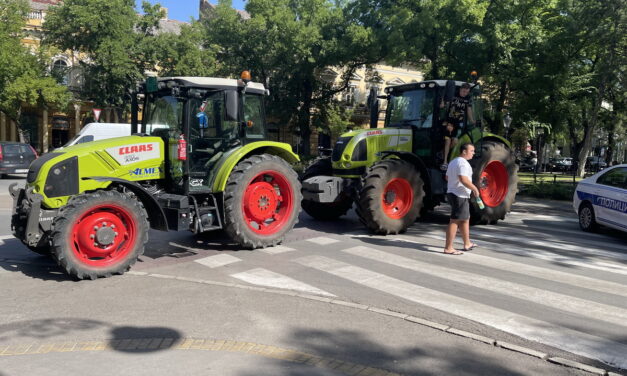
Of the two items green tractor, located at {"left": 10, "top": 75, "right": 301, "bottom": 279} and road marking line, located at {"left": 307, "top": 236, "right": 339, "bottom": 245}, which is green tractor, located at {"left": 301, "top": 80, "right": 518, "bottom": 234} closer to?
road marking line, located at {"left": 307, "top": 236, "right": 339, "bottom": 245}

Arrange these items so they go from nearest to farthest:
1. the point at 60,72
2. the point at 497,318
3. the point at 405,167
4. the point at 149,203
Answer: the point at 497,318, the point at 149,203, the point at 405,167, the point at 60,72

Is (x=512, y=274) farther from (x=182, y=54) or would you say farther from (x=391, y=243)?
(x=182, y=54)

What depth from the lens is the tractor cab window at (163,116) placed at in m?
7.50

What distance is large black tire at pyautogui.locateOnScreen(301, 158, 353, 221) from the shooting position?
33.8ft

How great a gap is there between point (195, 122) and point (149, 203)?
1.38 metres

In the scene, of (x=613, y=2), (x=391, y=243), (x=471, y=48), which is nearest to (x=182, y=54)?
(x=471, y=48)

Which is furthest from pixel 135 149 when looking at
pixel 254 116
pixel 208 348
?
pixel 208 348

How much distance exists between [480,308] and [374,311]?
1.16 meters

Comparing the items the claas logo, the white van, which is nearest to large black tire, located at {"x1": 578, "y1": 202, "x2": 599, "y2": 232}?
the claas logo

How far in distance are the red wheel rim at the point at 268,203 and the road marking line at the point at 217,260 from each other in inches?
24.1

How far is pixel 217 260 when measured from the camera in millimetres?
7508

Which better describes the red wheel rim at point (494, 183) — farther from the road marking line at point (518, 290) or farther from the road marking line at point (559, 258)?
the road marking line at point (518, 290)

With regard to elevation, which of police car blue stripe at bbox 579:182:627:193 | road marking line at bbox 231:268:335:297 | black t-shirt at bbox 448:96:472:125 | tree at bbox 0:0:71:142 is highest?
tree at bbox 0:0:71:142

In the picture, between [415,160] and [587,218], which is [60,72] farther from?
[587,218]
